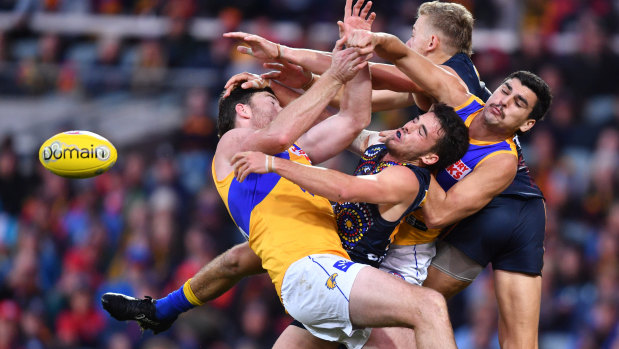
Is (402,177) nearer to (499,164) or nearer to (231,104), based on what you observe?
(499,164)

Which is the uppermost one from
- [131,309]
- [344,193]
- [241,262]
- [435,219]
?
[344,193]

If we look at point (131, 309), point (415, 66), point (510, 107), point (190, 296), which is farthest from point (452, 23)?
Result: point (131, 309)

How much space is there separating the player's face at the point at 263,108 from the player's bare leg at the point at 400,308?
1.22m

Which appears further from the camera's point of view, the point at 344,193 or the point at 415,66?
the point at 415,66

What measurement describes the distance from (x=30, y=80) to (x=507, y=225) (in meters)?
8.78

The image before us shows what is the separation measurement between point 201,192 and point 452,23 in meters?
5.41

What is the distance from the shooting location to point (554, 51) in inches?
419

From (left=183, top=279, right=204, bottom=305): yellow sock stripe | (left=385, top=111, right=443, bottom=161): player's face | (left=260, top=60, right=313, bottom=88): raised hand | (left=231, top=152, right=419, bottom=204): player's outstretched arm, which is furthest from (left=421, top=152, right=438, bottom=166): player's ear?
(left=183, top=279, right=204, bottom=305): yellow sock stripe

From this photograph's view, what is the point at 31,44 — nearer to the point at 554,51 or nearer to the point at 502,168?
the point at 554,51

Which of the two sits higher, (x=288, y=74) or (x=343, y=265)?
(x=288, y=74)

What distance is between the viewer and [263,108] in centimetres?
541

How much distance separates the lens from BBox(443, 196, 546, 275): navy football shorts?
211 inches

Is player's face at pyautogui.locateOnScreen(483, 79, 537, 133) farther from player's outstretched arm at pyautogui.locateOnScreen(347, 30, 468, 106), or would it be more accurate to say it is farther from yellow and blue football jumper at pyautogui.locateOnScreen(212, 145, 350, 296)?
yellow and blue football jumper at pyautogui.locateOnScreen(212, 145, 350, 296)

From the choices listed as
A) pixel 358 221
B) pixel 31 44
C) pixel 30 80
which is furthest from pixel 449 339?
pixel 31 44
